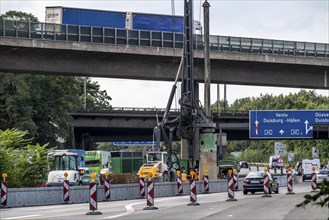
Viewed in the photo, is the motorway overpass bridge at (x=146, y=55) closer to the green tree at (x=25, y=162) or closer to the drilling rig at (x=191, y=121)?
the drilling rig at (x=191, y=121)

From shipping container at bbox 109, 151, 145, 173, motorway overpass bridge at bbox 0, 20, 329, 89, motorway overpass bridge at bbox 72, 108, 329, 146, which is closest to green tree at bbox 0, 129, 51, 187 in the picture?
motorway overpass bridge at bbox 0, 20, 329, 89

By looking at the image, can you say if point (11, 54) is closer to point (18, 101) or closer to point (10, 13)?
point (18, 101)

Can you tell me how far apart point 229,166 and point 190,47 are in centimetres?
2507

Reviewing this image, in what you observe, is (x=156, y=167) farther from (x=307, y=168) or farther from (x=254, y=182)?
(x=307, y=168)

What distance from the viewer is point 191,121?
5622cm

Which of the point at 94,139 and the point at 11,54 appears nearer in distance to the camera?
the point at 11,54

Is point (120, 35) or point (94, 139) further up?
point (120, 35)

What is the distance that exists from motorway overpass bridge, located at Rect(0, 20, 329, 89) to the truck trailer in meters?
Answer: 0.86

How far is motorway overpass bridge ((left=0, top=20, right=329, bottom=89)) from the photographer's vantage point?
52.6 metres

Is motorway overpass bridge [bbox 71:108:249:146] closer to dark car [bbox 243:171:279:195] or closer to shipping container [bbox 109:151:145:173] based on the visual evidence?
shipping container [bbox 109:151:145:173]

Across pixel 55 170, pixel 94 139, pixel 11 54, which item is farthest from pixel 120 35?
pixel 94 139

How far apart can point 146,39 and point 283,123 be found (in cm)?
1780

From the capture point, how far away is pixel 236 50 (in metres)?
60.2

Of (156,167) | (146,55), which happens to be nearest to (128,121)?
(146,55)
